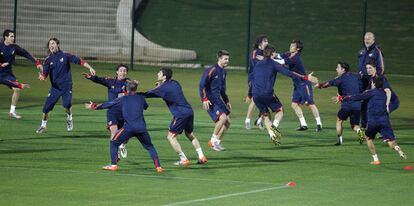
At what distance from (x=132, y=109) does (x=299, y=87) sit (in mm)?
8611

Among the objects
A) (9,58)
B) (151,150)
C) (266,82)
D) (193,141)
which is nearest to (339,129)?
(266,82)

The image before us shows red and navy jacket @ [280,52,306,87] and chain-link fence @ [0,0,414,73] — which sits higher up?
red and navy jacket @ [280,52,306,87]

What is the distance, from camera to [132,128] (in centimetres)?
1914

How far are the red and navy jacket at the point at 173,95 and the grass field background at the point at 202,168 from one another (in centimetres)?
104

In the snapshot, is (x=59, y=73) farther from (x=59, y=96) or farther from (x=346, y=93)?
(x=346, y=93)

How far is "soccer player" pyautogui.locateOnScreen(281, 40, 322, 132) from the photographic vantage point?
2639 centimetres

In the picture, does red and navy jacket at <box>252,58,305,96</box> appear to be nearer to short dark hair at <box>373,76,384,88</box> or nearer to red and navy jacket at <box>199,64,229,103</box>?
red and navy jacket at <box>199,64,229,103</box>

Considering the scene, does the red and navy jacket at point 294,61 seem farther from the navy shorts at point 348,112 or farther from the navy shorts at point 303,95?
the navy shorts at point 348,112

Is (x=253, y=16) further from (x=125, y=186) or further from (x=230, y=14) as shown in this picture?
(x=125, y=186)

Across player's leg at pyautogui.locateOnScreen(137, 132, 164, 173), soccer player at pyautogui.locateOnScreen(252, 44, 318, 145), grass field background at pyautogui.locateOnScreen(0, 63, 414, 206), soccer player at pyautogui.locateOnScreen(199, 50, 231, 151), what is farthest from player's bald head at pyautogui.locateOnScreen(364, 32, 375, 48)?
player's leg at pyautogui.locateOnScreen(137, 132, 164, 173)

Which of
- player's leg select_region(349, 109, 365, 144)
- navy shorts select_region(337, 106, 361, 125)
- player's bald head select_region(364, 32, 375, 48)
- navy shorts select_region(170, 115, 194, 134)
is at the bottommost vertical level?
player's leg select_region(349, 109, 365, 144)

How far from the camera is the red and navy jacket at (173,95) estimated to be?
779 inches

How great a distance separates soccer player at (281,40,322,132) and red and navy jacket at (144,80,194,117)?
640cm

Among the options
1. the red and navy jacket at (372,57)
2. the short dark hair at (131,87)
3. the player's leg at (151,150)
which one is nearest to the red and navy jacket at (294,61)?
the red and navy jacket at (372,57)
